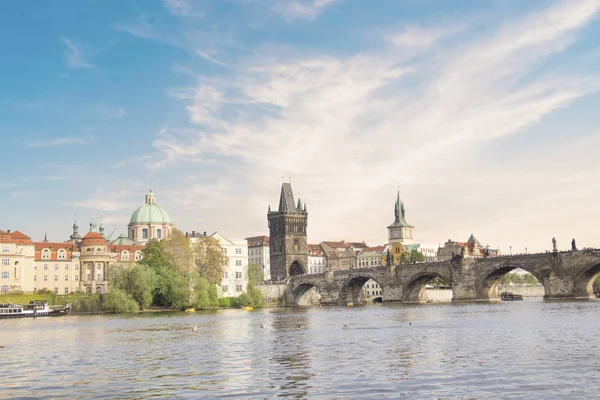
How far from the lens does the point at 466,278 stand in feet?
Result: 400

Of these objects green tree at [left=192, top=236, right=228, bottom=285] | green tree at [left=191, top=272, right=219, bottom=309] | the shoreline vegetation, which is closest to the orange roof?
the shoreline vegetation

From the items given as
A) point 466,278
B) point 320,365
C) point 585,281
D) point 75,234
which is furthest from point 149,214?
point 320,365

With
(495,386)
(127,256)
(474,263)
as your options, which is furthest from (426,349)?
(127,256)

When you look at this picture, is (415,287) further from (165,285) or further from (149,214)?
(149,214)

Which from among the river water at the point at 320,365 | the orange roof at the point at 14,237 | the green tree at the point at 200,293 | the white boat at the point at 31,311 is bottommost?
the river water at the point at 320,365

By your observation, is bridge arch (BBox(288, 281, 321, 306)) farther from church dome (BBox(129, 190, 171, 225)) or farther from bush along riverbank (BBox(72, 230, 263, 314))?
church dome (BBox(129, 190, 171, 225))

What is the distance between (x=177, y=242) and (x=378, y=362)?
9660 centimetres

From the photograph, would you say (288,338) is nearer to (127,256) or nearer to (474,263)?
(474,263)

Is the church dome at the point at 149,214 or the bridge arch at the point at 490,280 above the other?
the church dome at the point at 149,214

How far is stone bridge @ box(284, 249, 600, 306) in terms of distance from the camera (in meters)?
103

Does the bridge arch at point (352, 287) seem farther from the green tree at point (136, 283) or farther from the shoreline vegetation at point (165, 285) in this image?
the green tree at point (136, 283)

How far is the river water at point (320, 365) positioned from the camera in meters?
24.0

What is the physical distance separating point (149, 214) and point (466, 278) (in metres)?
96.3

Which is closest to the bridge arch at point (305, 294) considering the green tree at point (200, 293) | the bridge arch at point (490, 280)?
the green tree at point (200, 293)
